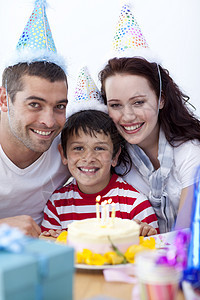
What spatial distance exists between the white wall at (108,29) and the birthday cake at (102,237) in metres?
2.29

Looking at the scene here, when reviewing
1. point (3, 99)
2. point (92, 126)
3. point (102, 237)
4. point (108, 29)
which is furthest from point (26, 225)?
point (108, 29)

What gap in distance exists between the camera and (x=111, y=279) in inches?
31.4

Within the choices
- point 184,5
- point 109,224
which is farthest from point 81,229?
point 184,5

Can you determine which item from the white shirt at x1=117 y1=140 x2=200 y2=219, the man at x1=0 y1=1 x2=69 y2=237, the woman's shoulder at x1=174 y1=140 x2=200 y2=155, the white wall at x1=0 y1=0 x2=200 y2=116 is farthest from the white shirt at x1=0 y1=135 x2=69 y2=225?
the white wall at x1=0 y1=0 x2=200 y2=116

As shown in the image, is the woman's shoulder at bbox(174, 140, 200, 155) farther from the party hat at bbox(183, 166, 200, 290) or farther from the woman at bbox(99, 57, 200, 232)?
the party hat at bbox(183, 166, 200, 290)

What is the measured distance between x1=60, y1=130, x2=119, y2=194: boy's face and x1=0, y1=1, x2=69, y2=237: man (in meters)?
0.10

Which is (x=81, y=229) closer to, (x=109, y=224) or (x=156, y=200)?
(x=109, y=224)

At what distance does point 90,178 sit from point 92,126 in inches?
8.9

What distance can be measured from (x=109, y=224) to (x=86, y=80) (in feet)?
3.29

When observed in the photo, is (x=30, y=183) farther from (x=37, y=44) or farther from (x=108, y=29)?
(x=108, y=29)

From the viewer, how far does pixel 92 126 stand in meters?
1.69

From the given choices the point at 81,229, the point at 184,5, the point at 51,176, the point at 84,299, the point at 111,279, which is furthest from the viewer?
the point at 184,5

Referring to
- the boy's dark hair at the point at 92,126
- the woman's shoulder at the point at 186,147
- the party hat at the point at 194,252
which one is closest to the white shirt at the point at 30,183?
the boy's dark hair at the point at 92,126

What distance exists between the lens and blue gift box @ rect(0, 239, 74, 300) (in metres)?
0.53
